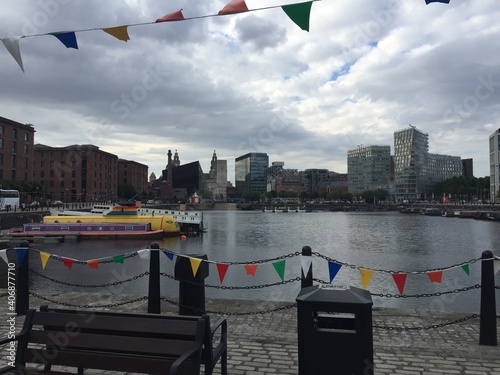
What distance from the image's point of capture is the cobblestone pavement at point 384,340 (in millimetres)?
5785

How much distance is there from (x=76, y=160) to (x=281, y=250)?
237ft

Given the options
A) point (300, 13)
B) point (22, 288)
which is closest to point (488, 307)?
point (300, 13)

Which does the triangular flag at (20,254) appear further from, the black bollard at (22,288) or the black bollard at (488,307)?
the black bollard at (488,307)

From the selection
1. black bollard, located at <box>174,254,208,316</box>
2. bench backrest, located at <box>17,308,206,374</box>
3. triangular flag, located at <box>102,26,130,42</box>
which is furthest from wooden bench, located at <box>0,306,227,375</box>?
triangular flag, located at <box>102,26,130,42</box>

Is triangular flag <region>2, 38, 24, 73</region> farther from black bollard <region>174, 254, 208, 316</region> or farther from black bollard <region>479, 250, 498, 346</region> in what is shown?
black bollard <region>479, 250, 498, 346</region>

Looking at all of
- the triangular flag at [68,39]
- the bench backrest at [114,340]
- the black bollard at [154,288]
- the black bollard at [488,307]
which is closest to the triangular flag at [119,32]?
the triangular flag at [68,39]

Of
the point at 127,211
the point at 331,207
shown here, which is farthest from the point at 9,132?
the point at 331,207

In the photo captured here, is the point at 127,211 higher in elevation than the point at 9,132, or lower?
lower

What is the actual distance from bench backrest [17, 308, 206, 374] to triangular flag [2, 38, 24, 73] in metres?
6.08

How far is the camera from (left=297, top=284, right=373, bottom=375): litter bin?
4.32 meters

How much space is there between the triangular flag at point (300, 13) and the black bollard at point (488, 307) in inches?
204

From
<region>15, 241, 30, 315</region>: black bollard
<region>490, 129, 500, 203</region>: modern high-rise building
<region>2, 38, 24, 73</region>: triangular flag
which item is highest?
<region>490, 129, 500, 203</region>: modern high-rise building

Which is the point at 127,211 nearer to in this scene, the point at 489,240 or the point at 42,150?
the point at 489,240

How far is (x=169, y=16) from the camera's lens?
288 inches
